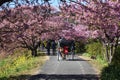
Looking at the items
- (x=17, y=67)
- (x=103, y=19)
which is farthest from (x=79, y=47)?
(x=103, y=19)

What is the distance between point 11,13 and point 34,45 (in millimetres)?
20543

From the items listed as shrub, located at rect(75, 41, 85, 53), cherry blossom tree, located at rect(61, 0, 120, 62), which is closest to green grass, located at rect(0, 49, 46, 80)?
cherry blossom tree, located at rect(61, 0, 120, 62)

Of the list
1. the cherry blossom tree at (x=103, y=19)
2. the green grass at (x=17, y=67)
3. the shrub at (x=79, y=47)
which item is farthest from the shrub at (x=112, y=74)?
the shrub at (x=79, y=47)

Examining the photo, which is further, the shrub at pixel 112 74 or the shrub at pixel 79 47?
the shrub at pixel 79 47

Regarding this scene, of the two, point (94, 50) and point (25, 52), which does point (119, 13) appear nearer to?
point (94, 50)

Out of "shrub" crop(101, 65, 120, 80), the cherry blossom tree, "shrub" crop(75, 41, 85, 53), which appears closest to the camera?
"shrub" crop(101, 65, 120, 80)

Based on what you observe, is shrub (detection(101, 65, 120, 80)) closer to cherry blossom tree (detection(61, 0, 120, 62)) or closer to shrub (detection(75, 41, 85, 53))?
cherry blossom tree (detection(61, 0, 120, 62))

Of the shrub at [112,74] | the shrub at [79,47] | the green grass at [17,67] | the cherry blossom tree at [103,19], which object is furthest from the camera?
the shrub at [79,47]

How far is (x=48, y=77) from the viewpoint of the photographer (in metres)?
21.0

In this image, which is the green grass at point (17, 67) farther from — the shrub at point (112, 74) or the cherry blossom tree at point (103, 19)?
the shrub at point (112, 74)

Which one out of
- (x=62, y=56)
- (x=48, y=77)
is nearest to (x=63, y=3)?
(x=48, y=77)

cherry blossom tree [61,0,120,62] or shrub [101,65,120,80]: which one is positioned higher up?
cherry blossom tree [61,0,120,62]

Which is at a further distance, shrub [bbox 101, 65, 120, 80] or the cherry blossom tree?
the cherry blossom tree

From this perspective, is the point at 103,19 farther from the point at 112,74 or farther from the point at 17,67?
the point at 17,67
